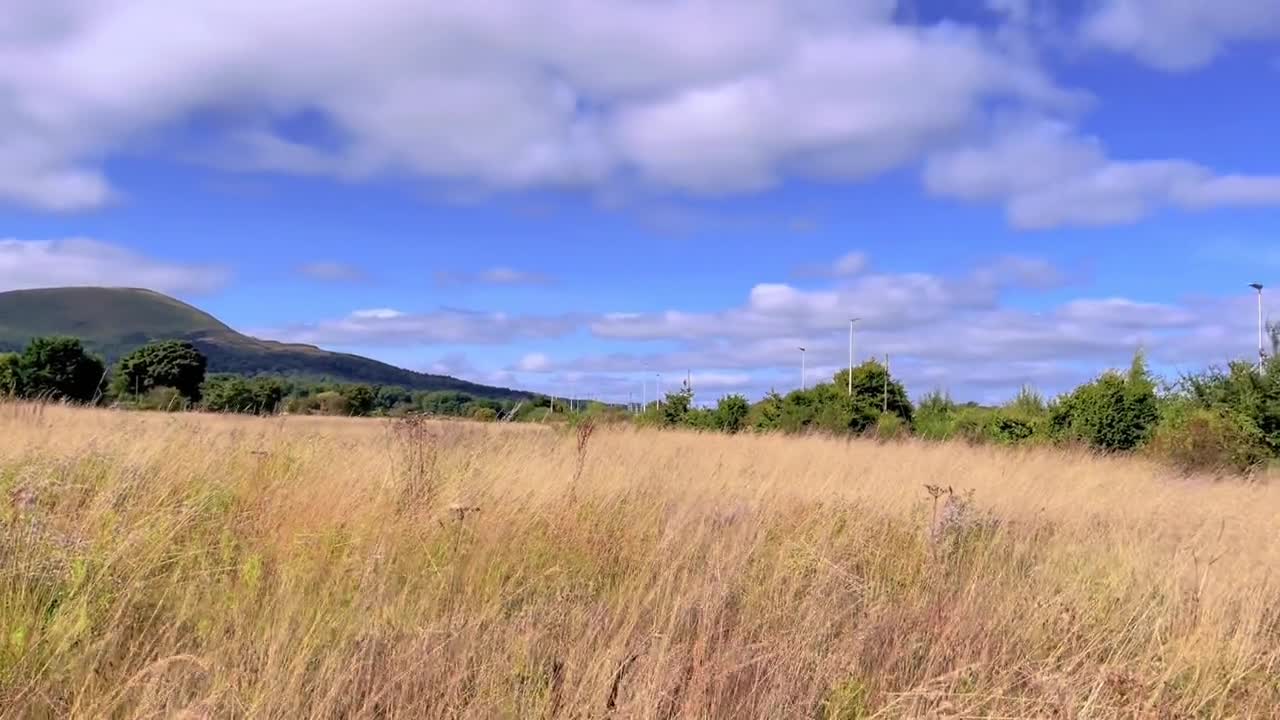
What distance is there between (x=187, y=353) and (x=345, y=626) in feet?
156

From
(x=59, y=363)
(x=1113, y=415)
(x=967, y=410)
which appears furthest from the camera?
(x=59, y=363)

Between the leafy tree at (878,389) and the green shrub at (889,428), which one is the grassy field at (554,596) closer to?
the green shrub at (889,428)

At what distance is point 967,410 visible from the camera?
2498 cm

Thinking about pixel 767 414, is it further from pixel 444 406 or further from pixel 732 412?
pixel 444 406

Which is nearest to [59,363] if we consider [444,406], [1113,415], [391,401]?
[391,401]

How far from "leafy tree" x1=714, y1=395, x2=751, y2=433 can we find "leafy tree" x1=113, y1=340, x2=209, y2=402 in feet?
73.1

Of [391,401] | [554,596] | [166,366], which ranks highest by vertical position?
[166,366]

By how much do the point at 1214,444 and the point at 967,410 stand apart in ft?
35.3

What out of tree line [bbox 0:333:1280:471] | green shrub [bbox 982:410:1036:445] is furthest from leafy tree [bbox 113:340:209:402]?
green shrub [bbox 982:410:1036:445]

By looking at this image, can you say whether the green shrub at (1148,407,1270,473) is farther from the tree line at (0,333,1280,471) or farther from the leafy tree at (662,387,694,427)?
the leafy tree at (662,387,694,427)

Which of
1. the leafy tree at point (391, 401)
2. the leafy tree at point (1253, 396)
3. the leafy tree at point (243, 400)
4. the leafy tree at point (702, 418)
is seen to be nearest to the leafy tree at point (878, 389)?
the leafy tree at point (702, 418)

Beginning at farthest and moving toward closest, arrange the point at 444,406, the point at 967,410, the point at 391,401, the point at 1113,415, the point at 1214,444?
the point at 391,401, the point at 967,410, the point at 1113,415, the point at 1214,444, the point at 444,406

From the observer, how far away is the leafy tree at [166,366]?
127 ft

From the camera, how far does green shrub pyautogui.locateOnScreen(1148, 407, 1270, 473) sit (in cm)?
1387
